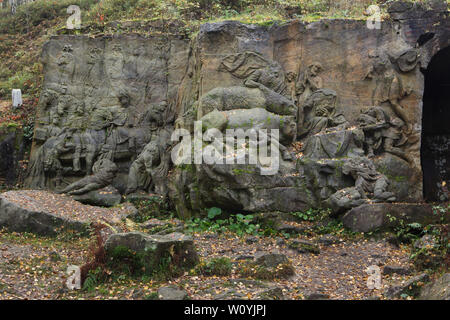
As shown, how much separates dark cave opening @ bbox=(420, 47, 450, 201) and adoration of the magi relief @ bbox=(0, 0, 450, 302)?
0.19 feet

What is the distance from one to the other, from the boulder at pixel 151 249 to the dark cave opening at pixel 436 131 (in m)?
10.3

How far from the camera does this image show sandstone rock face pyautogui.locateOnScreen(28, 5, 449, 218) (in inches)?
477

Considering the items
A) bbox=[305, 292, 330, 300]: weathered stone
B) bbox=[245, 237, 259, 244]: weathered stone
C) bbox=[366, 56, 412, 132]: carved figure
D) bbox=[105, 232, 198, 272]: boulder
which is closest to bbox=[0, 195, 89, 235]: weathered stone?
bbox=[105, 232, 198, 272]: boulder

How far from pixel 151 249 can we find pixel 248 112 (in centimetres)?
523

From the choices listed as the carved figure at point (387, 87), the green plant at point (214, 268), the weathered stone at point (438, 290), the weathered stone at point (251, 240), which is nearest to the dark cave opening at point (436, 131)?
the carved figure at point (387, 87)

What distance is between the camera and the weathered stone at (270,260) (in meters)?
9.36

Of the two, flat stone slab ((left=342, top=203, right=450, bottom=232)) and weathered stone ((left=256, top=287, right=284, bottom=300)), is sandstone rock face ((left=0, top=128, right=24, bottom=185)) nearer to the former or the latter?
flat stone slab ((left=342, top=203, right=450, bottom=232))

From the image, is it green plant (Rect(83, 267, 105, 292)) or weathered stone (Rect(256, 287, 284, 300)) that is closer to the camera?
weathered stone (Rect(256, 287, 284, 300))

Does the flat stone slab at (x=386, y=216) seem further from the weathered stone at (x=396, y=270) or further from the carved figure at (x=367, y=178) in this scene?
the weathered stone at (x=396, y=270)

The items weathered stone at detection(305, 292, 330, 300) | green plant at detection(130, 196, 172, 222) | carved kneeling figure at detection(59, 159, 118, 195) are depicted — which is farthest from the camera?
carved kneeling figure at detection(59, 159, 118, 195)

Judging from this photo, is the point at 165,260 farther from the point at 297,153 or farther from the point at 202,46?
the point at 202,46

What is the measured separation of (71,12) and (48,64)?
10392 millimetres

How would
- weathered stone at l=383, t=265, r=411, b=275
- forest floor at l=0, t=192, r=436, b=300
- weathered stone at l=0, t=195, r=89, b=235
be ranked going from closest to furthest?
1. forest floor at l=0, t=192, r=436, b=300
2. weathered stone at l=383, t=265, r=411, b=275
3. weathered stone at l=0, t=195, r=89, b=235

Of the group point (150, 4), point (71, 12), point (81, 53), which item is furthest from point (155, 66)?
point (71, 12)
